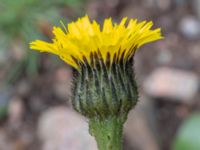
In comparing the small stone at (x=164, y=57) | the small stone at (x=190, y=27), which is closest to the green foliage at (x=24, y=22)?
the small stone at (x=164, y=57)

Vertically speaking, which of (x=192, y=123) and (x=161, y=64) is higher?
(x=161, y=64)

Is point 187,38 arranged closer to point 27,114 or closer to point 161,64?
point 161,64

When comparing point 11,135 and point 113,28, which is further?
point 11,135

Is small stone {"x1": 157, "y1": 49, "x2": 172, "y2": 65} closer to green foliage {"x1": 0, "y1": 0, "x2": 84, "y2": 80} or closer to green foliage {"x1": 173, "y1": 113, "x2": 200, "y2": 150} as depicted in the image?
green foliage {"x1": 0, "y1": 0, "x2": 84, "y2": 80}

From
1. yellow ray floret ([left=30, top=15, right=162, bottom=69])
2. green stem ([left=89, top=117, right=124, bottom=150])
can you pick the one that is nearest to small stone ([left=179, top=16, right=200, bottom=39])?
green stem ([left=89, top=117, right=124, bottom=150])

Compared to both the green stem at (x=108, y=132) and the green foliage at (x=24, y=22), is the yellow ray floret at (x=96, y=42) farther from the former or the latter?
the green foliage at (x=24, y=22)

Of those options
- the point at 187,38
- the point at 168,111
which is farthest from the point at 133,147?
the point at 187,38

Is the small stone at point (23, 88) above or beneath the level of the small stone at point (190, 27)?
beneath
